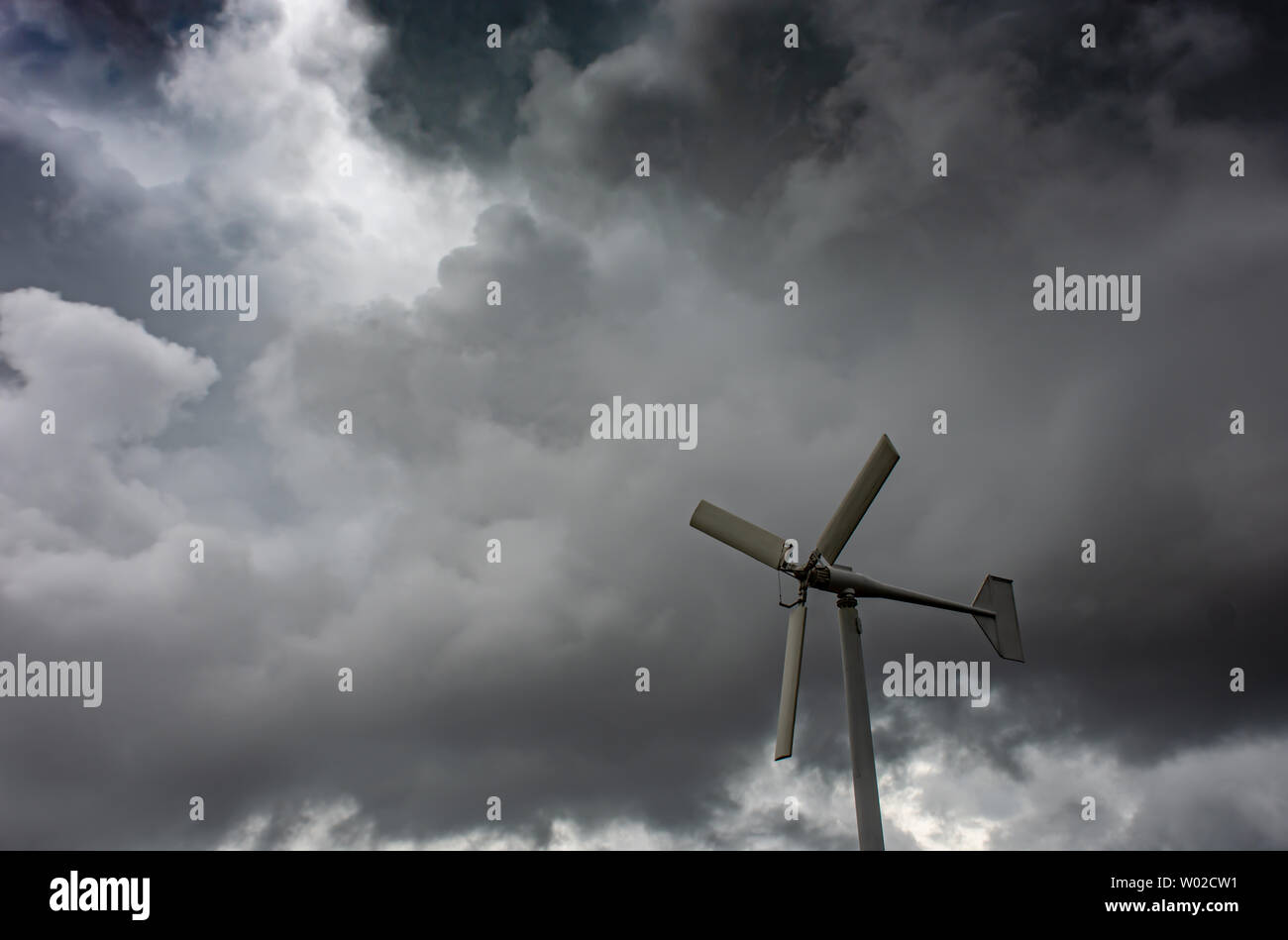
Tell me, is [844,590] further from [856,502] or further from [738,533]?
[738,533]

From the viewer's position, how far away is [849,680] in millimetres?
35281

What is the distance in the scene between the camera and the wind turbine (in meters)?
32.8

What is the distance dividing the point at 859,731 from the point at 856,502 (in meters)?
10.0

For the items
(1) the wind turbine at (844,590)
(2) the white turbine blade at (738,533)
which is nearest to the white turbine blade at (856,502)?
(1) the wind turbine at (844,590)

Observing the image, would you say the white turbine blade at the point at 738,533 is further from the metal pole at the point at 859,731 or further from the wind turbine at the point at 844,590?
the metal pole at the point at 859,731

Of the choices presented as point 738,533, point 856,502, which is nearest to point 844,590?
point 856,502

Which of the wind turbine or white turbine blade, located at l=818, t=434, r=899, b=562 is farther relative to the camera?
white turbine blade, located at l=818, t=434, r=899, b=562

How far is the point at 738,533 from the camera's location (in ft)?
123

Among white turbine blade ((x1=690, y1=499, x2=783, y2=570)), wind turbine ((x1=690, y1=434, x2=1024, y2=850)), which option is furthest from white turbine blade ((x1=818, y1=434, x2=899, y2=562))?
white turbine blade ((x1=690, y1=499, x2=783, y2=570))

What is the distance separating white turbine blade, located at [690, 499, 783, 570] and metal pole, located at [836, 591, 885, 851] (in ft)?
12.1

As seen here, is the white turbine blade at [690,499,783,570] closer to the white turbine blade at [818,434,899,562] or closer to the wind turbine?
the wind turbine

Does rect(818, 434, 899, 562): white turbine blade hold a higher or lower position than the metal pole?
higher

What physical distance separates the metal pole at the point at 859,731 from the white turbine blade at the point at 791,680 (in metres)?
2.37

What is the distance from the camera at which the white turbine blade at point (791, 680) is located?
32094 mm
